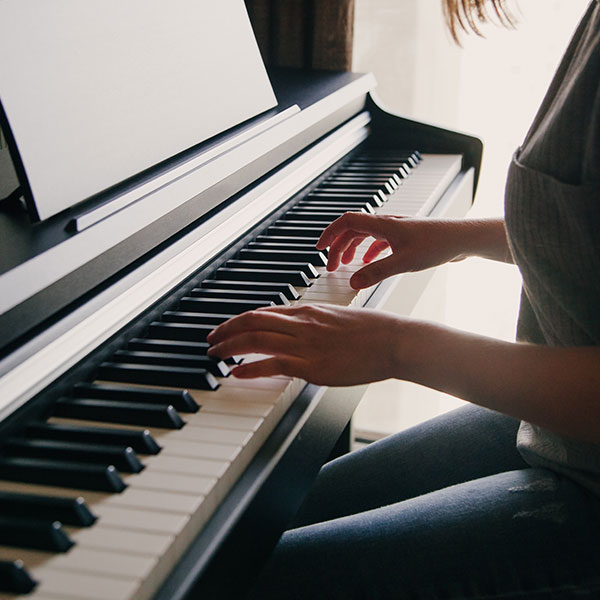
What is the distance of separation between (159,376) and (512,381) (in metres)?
0.39

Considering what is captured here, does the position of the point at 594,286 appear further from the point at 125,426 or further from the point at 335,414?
the point at 125,426

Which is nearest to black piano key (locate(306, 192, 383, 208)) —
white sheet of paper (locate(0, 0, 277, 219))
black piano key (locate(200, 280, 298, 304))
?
white sheet of paper (locate(0, 0, 277, 219))

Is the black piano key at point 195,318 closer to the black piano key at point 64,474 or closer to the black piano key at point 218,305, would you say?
the black piano key at point 218,305

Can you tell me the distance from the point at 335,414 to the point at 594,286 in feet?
1.16

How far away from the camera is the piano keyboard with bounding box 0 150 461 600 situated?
2.03 ft

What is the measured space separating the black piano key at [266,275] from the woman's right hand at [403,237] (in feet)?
0.25

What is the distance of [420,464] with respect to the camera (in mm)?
1191

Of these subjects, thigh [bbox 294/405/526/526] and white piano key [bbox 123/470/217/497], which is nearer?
white piano key [bbox 123/470/217/497]

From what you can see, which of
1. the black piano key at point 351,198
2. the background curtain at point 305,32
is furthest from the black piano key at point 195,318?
the background curtain at point 305,32

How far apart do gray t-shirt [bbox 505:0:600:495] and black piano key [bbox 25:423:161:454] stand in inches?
18.6

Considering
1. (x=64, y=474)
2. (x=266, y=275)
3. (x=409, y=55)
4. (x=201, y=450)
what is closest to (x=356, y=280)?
(x=266, y=275)

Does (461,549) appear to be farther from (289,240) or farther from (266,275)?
(289,240)

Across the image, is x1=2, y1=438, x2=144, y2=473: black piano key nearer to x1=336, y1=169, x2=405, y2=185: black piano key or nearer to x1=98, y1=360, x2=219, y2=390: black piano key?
x1=98, y1=360, x2=219, y2=390: black piano key

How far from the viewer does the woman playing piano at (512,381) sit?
0.85 metres
